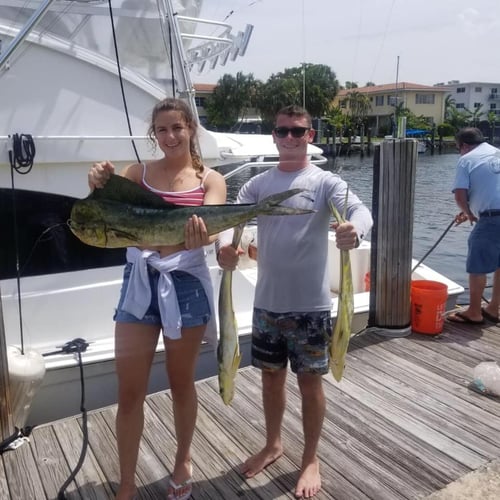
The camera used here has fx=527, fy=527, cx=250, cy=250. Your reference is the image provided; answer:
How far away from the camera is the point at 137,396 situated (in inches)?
91.8

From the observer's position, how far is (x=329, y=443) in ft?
10.3

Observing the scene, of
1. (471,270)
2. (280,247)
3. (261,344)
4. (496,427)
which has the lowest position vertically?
(496,427)

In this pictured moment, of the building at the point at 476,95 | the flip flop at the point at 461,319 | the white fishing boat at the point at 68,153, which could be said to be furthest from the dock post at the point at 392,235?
the building at the point at 476,95

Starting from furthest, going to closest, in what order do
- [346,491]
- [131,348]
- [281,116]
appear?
[346,491] → [281,116] → [131,348]

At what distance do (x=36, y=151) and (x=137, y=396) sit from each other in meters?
2.48

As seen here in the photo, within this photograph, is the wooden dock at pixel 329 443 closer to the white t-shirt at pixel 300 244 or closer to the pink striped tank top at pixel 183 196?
the white t-shirt at pixel 300 244

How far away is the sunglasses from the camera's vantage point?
240 cm

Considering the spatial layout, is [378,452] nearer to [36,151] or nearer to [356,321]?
[356,321]

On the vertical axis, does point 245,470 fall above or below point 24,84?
below

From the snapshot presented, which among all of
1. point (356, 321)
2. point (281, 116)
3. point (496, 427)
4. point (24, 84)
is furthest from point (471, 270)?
point (24, 84)

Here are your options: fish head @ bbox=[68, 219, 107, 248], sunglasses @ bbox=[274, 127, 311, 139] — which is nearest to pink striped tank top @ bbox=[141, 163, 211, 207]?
fish head @ bbox=[68, 219, 107, 248]

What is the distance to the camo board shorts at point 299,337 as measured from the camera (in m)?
2.45

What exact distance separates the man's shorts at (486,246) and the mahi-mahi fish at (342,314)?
299cm

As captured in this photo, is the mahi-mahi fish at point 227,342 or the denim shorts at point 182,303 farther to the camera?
the mahi-mahi fish at point 227,342
